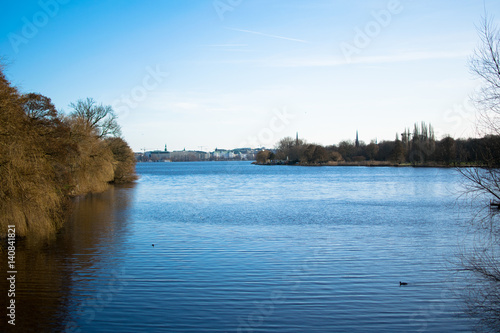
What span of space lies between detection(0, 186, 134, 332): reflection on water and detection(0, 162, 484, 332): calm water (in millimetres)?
35

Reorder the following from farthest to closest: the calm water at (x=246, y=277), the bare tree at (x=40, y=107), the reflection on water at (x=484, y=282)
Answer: the bare tree at (x=40, y=107) → the reflection on water at (x=484, y=282) → the calm water at (x=246, y=277)

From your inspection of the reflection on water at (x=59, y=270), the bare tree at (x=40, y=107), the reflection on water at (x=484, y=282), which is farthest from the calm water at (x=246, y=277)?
the bare tree at (x=40, y=107)

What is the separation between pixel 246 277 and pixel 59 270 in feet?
16.7

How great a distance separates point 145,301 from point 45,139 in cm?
1139

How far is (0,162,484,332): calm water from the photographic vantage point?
24.5 feet

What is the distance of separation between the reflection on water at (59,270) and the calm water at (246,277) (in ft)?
0.11

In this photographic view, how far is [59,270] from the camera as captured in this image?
1077 cm

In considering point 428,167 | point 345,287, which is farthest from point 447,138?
point 345,287

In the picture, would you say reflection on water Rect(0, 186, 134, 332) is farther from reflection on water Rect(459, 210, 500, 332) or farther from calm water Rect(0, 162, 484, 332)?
reflection on water Rect(459, 210, 500, 332)

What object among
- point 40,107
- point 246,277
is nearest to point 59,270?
point 246,277

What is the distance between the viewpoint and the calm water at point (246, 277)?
7477 millimetres

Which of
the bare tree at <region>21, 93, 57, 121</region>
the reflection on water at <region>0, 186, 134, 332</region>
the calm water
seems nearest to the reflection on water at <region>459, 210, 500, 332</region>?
the calm water

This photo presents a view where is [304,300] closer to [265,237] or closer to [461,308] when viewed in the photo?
[461,308]

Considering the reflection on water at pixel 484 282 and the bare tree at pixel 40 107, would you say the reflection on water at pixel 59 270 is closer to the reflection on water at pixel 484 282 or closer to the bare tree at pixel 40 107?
the bare tree at pixel 40 107
